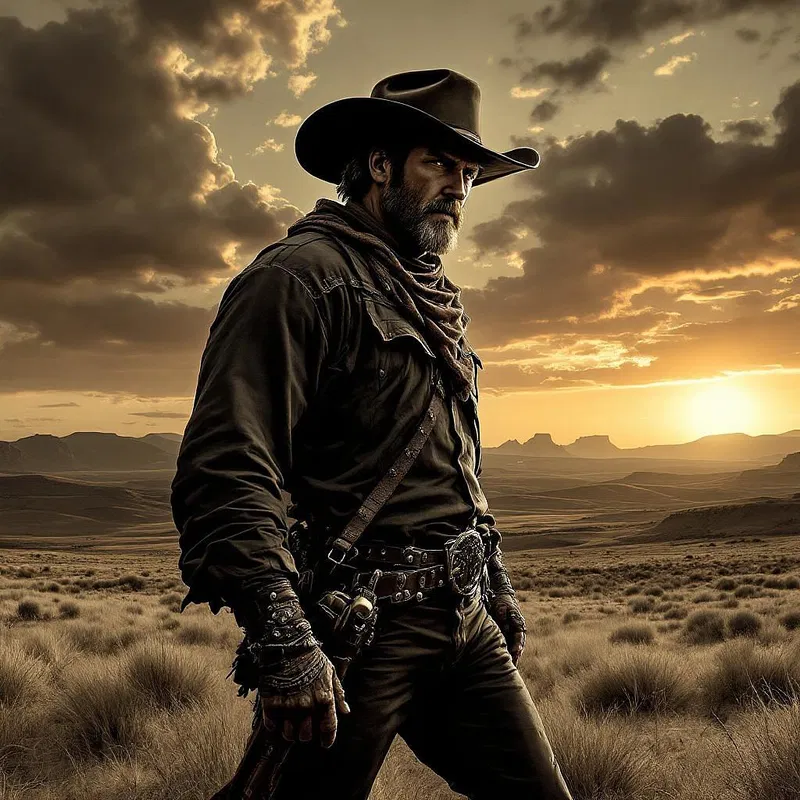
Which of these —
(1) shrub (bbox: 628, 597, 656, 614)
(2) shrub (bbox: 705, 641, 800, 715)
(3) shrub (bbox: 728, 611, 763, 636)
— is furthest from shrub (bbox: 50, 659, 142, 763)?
(1) shrub (bbox: 628, 597, 656, 614)

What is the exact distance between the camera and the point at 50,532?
123 metres

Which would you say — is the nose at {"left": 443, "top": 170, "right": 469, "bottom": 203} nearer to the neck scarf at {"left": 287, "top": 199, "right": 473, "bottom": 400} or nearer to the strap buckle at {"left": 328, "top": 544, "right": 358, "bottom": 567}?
the neck scarf at {"left": 287, "top": 199, "right": 473, "bottom": 400}

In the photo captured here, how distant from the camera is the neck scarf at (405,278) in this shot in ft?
8.09

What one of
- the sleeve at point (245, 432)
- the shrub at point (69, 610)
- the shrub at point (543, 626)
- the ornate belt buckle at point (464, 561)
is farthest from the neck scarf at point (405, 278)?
the shrub at point (69, 610)

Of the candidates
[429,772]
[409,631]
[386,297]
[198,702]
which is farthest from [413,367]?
[198,702]

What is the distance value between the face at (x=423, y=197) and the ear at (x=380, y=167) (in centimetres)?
3

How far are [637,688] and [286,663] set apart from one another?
19.0 feet

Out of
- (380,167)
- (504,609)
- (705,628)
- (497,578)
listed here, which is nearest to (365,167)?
(380,167)

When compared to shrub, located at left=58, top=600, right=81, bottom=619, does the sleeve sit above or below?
above

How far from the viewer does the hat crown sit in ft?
8.82

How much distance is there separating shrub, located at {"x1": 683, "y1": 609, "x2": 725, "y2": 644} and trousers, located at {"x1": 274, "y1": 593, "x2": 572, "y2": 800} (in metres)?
10.1

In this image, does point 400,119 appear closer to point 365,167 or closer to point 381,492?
point 365,167

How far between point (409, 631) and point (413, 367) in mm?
855

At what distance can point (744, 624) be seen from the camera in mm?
11188
